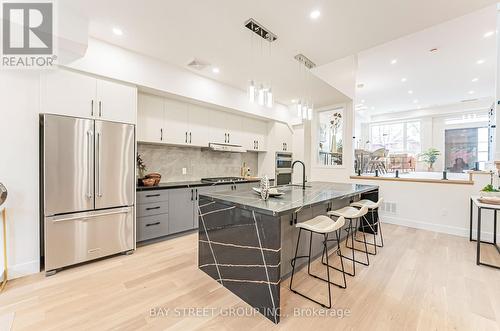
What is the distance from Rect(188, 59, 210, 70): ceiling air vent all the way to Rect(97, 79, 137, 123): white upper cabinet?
97cm

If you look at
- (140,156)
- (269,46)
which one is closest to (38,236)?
(140,156)

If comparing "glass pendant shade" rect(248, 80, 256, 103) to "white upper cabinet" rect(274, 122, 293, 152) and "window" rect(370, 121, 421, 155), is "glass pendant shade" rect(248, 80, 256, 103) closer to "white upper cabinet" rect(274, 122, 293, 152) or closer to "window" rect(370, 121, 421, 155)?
"white upper cabinet" rect(274, 122, 293, 152)

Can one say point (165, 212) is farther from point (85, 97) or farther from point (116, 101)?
point (85, 97)

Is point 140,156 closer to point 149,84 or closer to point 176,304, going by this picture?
point 149,84

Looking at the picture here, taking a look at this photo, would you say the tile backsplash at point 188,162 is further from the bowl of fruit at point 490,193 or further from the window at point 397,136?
the window at point 397,136

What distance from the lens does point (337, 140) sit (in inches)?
189

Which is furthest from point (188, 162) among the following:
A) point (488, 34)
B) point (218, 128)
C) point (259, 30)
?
point (488, 34)

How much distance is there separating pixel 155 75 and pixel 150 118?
0.68 metres

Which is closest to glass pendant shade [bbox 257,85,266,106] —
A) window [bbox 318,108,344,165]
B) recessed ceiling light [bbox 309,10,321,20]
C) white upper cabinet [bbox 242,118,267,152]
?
recessed ceiling light [bbox 309,10,321,20]

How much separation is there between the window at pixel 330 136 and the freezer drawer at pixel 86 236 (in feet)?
13.3

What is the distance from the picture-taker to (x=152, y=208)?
324cm

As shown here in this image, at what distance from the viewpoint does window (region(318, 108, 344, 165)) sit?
4.75m

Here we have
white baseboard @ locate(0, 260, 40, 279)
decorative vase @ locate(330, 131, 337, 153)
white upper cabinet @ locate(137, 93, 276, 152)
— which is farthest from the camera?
decorative vase @ locate(330, 131, 337, 153)

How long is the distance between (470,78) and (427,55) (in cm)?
251
